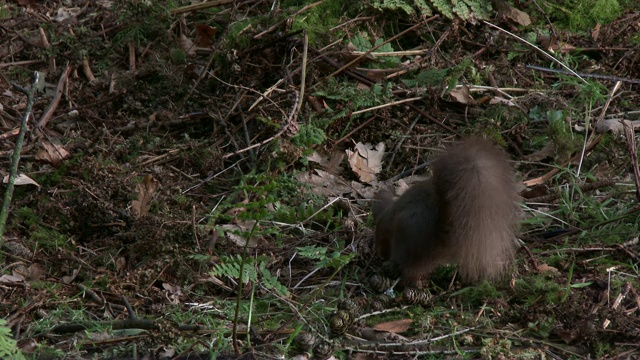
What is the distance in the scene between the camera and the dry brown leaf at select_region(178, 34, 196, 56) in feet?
20.5

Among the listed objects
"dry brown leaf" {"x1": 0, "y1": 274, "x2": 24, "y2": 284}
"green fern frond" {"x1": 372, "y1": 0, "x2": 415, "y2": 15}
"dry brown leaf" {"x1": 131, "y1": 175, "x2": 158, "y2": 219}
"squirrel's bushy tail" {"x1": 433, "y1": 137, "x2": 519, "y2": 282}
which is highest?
"squirrel's bushy tail" {"x1": 433, "y1": 137, "x2": 519, "y2": 282}

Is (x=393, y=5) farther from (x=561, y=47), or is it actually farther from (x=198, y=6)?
(x=198, y=6)

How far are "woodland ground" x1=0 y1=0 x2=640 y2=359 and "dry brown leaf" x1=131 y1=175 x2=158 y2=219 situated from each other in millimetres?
14

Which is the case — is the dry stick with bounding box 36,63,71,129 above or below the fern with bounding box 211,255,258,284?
below

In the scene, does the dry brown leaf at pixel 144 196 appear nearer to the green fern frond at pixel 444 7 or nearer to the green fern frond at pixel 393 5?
the green fern frond at pixel 393 5

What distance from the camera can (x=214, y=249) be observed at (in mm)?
4598

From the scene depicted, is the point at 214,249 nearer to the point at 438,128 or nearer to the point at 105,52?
the point at 438,128

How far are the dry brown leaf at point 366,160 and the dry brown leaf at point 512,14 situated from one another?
5.53 ft

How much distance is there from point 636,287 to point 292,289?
1752mm

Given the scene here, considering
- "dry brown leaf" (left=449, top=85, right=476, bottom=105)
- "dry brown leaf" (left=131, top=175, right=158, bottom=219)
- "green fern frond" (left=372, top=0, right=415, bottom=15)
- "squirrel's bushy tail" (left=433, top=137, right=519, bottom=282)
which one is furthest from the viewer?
"green fern frond" (left=372, top=0, right=415, bottom=15)

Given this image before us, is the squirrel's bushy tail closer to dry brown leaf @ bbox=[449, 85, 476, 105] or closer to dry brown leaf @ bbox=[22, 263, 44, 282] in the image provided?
dry brown leaf @ bbox=[449, 85, 476, 105]

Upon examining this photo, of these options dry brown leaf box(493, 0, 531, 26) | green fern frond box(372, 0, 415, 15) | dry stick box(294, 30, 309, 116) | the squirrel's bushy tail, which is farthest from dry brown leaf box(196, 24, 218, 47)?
the squirrel's bushy tail

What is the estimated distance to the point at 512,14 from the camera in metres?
6.31

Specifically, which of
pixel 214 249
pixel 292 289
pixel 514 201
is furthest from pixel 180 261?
pixel 514 201
